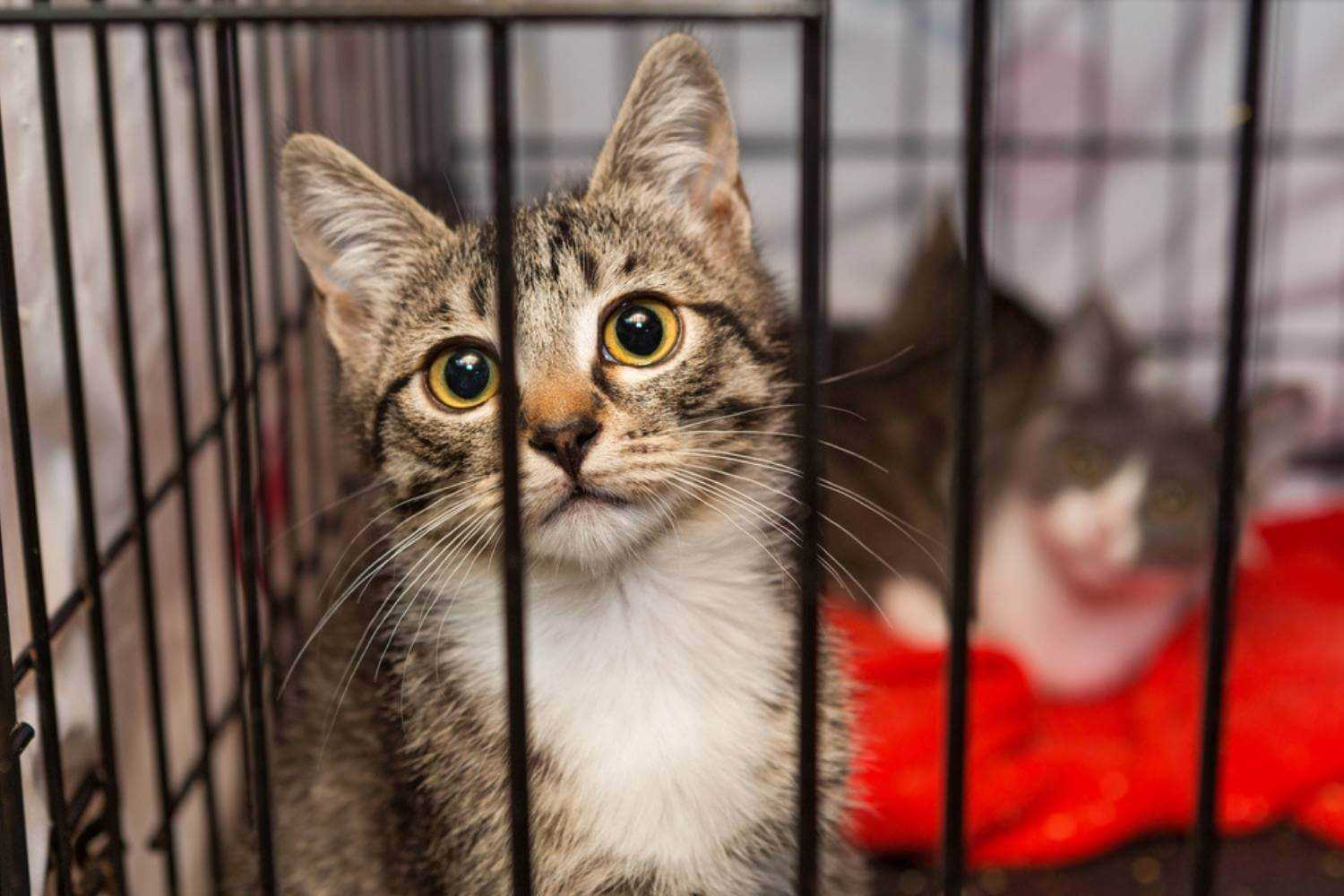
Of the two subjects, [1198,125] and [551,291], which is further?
[1198,125]

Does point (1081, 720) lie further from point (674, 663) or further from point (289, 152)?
point (289, 152)

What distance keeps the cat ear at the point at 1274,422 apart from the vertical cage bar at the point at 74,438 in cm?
177

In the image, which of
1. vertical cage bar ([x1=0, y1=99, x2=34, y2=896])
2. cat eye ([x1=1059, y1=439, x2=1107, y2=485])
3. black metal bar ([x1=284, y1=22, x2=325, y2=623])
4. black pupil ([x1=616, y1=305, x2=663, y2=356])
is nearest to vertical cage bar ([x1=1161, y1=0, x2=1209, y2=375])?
cat eye ([x1=1059, y1=439, x2=1107, y2=485])

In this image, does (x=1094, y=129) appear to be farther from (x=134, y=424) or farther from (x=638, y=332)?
(x=134, y=424)

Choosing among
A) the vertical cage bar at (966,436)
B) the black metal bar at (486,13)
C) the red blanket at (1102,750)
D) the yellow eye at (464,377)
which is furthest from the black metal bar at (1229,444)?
the red blanket at (1102,750)

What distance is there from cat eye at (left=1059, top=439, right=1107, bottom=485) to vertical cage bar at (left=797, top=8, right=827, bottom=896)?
57.4 inches

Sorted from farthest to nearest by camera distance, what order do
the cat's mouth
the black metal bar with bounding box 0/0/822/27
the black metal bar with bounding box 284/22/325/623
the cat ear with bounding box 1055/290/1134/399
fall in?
the cat ear with bounding box 1055/290/1134/399
the black metal bar with bounding box 284/22/325/623
the cat's mouth
the black metal bar with bounding box 0/0/822/27

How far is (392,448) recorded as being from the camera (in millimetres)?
1077

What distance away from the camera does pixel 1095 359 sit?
2311 millimetres

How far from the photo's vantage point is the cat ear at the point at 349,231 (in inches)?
38.7

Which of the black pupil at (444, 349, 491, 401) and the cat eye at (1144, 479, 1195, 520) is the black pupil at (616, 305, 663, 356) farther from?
the cat eye at (1144, 479, 1195, 520)

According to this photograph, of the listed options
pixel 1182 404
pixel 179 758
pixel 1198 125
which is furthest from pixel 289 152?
pixel 1198 125

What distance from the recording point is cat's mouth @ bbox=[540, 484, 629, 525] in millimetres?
928

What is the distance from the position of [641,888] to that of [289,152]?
1.99 ft
